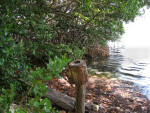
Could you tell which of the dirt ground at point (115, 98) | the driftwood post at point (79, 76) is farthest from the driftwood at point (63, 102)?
the dirt ground at point (115, 98)

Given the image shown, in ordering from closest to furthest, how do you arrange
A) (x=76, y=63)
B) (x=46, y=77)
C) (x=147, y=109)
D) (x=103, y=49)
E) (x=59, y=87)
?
1. (x=46, y=77)
2. (x=76, y=63)
3. (x=147, y=109)
4. (x=59, y=87)
5. (x=103, y=49)

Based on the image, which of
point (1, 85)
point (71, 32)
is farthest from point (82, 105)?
point (71, 32)

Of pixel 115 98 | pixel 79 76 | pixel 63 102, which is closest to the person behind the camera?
pixel 79 76

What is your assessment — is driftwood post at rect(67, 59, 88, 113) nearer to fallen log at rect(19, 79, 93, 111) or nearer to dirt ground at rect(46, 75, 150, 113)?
fallen log at rect(19, 79, 93, 111)

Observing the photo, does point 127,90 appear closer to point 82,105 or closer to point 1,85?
point 82,105

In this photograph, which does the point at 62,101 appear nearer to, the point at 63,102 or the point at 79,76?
the point at 63,102

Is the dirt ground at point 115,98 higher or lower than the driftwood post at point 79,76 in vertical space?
lower

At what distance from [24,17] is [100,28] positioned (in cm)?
469

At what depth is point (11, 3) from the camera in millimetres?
2508

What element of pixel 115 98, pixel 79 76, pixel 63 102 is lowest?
pixel 115 98

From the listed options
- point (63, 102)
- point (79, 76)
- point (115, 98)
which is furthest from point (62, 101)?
point (115, 98)

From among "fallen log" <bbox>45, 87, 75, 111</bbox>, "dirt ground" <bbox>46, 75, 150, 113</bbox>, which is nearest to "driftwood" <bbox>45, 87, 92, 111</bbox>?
"fallen log" <bbox>45, 87, 75, 111</bbox>

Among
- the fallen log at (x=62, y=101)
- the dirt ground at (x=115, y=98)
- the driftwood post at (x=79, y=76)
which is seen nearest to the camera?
the driftwood post at (x=79, y=76)

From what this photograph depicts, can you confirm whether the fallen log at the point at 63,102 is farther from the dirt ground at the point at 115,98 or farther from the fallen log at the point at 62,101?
the dirt ground at the point at 115,98
